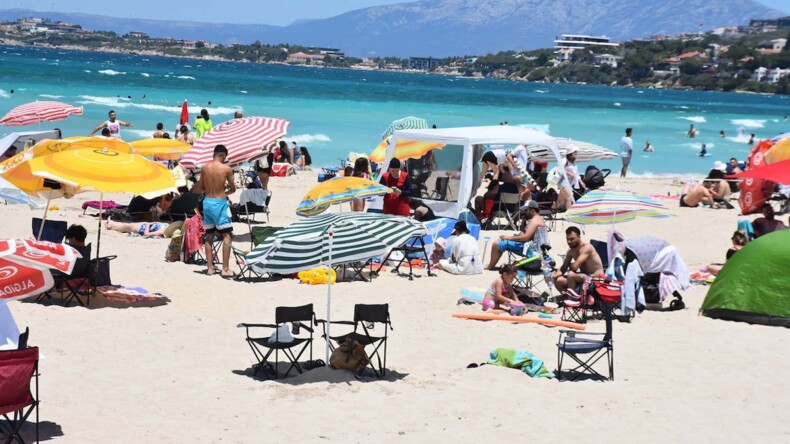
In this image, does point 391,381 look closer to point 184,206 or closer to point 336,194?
point 336,194

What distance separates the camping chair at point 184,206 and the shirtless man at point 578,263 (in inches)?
A: 195

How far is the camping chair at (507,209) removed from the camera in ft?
45.8

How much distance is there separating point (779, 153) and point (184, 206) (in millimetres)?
7155

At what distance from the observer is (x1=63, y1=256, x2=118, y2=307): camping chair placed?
8987 millimetres

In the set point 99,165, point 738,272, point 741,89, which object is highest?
point 99,165

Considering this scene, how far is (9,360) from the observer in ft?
17.7

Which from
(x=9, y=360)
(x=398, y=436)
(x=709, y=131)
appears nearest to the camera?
(x=9, y=360)

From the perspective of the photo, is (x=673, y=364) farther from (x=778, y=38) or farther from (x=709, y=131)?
(x=778, y=38)

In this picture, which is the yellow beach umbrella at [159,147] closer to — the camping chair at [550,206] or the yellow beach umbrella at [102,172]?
the camping chair at [550,206]

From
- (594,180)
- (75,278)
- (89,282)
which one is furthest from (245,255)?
(594,180)

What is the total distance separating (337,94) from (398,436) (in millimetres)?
61380

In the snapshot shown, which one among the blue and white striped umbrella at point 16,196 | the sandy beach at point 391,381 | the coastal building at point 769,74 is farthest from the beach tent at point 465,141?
the coastal building at point 769,74

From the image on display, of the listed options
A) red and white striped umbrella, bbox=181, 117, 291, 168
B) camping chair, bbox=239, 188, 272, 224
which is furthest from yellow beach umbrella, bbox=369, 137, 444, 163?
red and white striped umbrella, bbox=181, 117, 291, 168

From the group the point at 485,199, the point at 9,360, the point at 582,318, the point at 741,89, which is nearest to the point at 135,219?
the point at 485,199
